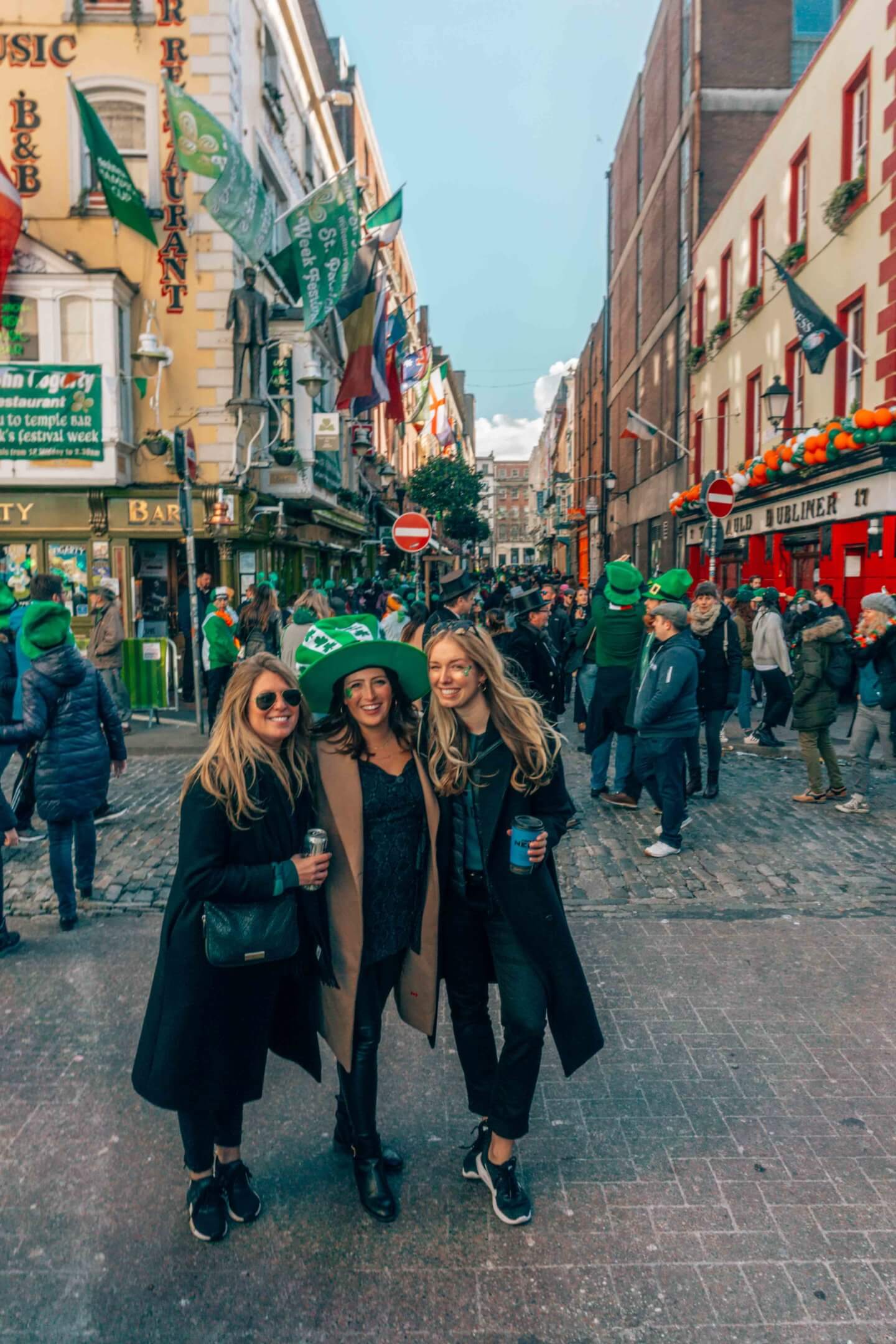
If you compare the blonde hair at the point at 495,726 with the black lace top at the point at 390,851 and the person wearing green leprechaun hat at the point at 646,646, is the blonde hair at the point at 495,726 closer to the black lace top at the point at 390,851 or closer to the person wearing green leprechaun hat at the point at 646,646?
the black lace top at the point at 390,851

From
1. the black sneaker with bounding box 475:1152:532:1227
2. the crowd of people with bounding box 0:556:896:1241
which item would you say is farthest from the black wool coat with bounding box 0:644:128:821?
the black sneaker with bounding box 475:1152:532:1227

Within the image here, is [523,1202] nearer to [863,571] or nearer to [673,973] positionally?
[673,973]

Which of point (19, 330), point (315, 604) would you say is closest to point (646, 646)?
point (315, 604)

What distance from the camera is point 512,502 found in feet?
496

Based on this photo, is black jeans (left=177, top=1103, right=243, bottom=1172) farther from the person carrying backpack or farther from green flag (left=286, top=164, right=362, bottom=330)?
green flag (left=286, top=164, right=362, bottom=330)

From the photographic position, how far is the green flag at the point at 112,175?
577 inches

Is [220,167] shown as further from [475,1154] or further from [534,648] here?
[475,1154]

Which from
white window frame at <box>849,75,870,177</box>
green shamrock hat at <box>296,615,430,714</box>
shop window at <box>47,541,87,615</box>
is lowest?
green shamrock hat at <box>296,615,430,714</box>

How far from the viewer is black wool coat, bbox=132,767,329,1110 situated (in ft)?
9.09

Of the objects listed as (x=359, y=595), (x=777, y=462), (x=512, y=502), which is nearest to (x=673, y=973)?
(x=777, y=462)

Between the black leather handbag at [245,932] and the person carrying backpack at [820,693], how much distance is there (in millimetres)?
6515

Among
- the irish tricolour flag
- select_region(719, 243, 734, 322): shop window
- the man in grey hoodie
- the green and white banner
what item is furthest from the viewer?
the irish tricolour flag

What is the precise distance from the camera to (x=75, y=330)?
16.3 m

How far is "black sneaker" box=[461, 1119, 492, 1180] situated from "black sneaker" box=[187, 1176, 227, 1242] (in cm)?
79
